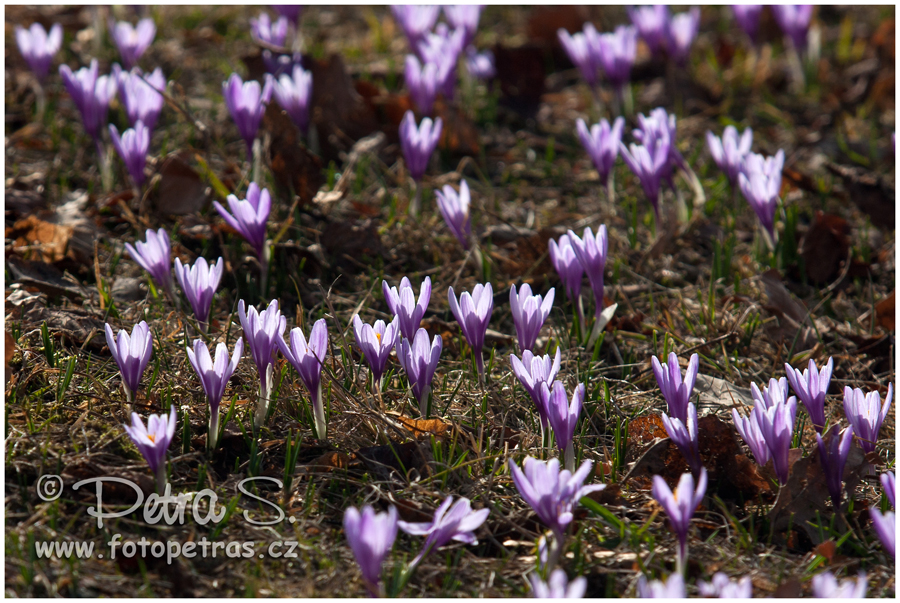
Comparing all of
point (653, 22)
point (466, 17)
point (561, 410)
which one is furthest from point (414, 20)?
point (561, 410)

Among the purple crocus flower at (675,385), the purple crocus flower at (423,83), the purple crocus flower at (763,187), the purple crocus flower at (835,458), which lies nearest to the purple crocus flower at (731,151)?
the purple crocus flower at (763,187)

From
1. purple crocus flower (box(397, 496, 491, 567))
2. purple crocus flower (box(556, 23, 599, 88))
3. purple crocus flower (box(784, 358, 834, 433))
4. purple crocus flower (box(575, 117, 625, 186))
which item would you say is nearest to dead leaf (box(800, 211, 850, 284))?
purple crocus flower (box(575, 117, 625, 186))

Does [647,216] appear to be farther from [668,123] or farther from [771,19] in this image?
[771,19]

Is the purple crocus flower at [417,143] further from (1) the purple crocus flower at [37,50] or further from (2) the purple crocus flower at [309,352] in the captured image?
(1) the purple crocus flower at [37,50]

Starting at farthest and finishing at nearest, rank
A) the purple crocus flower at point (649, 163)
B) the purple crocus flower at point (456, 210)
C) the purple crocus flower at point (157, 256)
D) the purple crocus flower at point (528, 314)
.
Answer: the purple crocus flower at point (649, 163) < the purple crocus flower at point (456, 210) < the purple crocus flower at point (157, 256) < the purple crocus flower at point (528, 314)

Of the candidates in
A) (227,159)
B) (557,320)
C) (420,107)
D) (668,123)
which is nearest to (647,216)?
(668,123)
